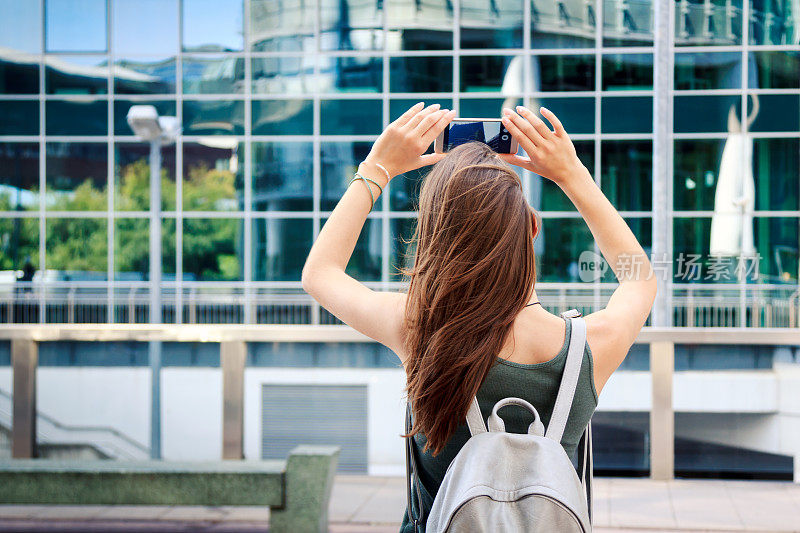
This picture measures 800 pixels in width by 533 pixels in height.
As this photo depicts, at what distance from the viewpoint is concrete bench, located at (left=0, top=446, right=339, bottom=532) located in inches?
187

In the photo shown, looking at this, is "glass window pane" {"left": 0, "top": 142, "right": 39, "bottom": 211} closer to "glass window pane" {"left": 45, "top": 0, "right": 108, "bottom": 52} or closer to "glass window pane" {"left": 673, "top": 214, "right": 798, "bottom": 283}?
"glass window pane" {"left": 45, "top": 0, "right": 108, "bottom": 52}

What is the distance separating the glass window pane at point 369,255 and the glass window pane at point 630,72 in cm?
265

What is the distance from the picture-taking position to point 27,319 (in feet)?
23.3

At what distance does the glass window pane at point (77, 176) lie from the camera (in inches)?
293

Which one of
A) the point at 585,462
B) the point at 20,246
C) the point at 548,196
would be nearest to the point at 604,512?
the point at 548,196

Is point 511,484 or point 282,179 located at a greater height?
point 282,179

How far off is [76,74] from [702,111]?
5.90 metres

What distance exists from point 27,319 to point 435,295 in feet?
23.0

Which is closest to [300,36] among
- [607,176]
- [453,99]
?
[453,99]

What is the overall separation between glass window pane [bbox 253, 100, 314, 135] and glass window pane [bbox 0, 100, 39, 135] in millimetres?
2213

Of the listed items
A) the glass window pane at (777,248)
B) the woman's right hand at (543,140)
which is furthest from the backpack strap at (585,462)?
the glass window pane at (777,248)

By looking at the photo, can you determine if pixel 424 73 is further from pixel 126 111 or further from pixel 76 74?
pixel 76 74

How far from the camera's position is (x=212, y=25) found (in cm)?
696

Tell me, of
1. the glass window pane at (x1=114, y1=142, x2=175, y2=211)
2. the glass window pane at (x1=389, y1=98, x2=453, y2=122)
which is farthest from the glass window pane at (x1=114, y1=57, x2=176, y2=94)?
the glass window pane at (x1=389, y1=98, x2=453, y2=122)
